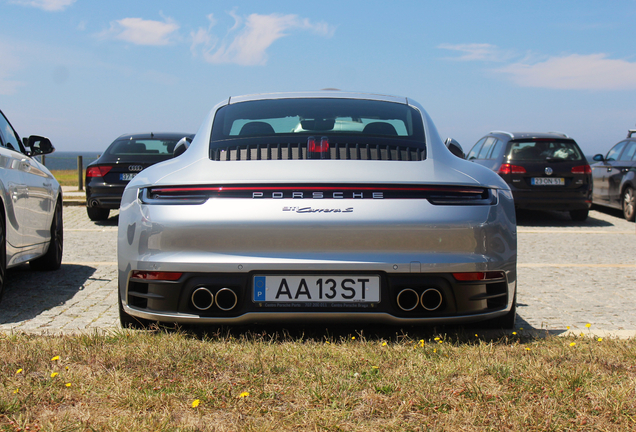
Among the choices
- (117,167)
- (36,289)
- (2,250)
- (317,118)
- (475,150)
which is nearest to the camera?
(317,118)

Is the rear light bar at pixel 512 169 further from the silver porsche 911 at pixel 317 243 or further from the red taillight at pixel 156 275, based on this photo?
the red taillight at pixel 156 275

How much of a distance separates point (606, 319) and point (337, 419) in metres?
2.89

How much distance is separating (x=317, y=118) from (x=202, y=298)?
5.05ft

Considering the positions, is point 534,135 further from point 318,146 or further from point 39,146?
point 318,146

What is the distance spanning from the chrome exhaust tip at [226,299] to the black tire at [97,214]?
9.04m

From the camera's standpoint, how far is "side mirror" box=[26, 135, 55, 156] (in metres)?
6.74

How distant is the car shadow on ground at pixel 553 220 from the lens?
40.3ft

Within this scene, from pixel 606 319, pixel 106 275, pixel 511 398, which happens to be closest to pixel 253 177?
pixel 511 398

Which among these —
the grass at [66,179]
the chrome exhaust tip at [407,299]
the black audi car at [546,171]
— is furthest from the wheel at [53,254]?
the grass at [66,179]

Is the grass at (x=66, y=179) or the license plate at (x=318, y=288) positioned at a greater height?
the license plate at (x=318, y=288)

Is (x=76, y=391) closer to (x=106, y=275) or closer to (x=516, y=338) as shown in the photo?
(x=516, y=338)

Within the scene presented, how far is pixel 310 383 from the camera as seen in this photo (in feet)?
9.99

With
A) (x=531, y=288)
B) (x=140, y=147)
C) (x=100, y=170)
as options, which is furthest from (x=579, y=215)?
(x=100, y=170)

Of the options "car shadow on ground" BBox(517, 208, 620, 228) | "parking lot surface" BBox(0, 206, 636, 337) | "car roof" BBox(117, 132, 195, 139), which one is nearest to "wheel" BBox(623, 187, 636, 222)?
"car shadow on ground" BBox(517, 208, 620, 228)
